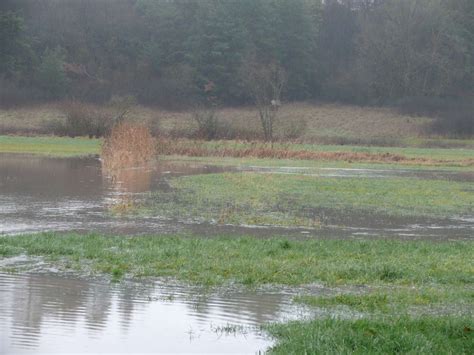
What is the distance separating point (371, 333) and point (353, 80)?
82615 mm

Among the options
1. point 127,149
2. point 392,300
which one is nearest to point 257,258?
point 392,300

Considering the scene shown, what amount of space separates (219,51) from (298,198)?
2396 inches

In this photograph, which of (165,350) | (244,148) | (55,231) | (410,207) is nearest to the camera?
(165,350)

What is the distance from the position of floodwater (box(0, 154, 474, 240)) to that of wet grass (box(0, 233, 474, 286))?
7.98ft

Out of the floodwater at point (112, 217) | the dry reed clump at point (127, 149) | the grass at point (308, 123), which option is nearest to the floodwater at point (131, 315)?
the floodwater at point (112, 217)

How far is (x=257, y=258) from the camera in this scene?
14.0 metres

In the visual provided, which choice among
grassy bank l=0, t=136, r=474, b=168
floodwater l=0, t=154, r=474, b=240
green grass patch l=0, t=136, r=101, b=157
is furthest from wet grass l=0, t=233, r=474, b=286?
green grass patch l=0, t=136, r=101, b=157

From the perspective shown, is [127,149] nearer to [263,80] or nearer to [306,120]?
[263,80]

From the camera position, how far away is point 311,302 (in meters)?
11.0

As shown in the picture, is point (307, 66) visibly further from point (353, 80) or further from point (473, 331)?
point (473, 331)

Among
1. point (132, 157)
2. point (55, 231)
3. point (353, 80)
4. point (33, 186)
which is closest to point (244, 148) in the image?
point (132, 157)

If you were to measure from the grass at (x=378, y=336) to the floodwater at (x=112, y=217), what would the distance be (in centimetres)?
887

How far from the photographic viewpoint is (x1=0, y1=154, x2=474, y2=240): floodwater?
1891cm

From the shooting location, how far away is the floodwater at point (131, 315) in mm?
8969
